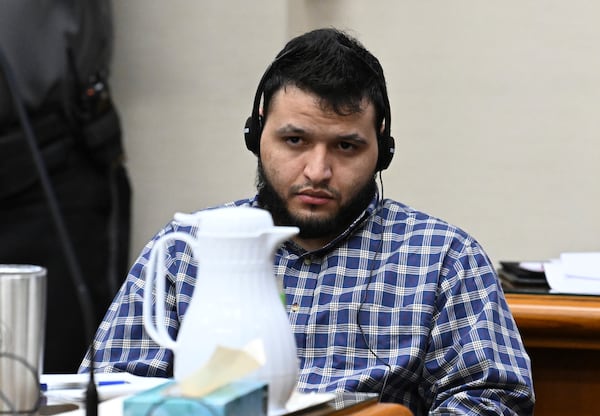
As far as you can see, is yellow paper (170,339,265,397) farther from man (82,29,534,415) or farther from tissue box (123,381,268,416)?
man (82,29,534,415)

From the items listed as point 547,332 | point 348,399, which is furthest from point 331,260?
point 348,399

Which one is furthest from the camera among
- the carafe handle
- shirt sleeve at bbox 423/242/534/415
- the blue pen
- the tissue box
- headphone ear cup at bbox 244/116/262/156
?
headphone ear cup at bbox 244/116/262/156

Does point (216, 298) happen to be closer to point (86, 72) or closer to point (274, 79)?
point (274, 79)

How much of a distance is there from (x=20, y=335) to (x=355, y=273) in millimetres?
800

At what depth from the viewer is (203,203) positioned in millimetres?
2857

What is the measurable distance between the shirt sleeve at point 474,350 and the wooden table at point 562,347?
0.25 m

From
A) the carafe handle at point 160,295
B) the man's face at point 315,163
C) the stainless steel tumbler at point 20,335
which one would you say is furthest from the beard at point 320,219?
the stainless steel tumbler at point 20,335

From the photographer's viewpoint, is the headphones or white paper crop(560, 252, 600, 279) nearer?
the headphones

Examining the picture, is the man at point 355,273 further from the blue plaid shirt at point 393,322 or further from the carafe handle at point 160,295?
the carafe handle at point 160,295

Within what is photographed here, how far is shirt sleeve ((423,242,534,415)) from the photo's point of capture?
5.09 feet

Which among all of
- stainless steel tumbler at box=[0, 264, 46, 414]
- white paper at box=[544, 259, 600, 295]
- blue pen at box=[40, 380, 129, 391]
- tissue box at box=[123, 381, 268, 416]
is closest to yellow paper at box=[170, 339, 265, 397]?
tissue box at box=[123, 381, 268, 416]

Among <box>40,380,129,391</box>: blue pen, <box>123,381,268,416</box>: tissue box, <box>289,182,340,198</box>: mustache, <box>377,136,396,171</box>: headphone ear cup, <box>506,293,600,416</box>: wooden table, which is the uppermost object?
<box>377,136,396,171</box>: headphone ear cup

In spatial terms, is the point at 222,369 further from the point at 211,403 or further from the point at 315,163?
the point at 315,163

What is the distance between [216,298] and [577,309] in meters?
1.07
